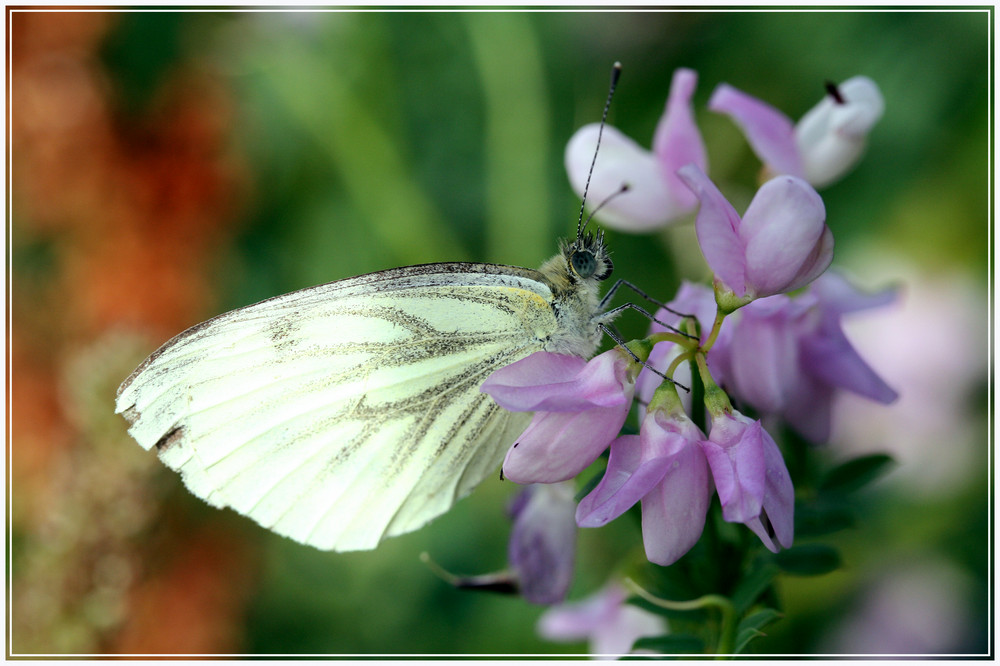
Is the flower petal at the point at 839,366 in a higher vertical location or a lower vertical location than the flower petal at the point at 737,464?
higher

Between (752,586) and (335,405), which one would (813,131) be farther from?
(335,405)

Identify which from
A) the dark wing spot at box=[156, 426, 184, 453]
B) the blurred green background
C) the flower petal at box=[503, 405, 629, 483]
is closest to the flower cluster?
the flower petal at box=[503, 405, 629, 483]

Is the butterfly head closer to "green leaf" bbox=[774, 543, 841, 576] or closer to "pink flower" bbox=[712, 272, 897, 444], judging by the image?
"pink flower" bbox=[712, 272, 897, 444]

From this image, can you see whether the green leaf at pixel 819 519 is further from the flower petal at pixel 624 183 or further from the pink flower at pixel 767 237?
the flower petal at pixel 624 183

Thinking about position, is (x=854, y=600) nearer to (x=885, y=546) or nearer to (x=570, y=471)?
(x=885, y=546)

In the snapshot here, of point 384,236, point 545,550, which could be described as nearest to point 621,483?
point 545,550

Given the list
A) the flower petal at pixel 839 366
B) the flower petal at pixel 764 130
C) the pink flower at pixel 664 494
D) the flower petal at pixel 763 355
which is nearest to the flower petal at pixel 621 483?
the pink flower at pixel 664 494

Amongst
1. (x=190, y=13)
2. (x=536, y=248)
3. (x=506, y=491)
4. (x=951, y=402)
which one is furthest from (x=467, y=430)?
(x=190, y=13)
